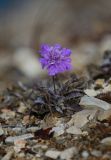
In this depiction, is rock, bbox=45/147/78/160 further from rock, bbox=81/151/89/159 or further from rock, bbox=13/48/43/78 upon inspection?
rock, bbox=13/48/43/78

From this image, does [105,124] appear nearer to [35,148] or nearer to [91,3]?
[35,148]

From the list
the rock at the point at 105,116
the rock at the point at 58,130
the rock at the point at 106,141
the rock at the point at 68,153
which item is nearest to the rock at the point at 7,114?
the rock at the point at 58,130

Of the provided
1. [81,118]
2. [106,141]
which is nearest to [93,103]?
[81,118]

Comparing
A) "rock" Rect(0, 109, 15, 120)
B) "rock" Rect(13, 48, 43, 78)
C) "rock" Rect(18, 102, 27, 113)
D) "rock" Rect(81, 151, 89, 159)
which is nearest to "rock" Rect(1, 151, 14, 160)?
"rock" Rect(81, 151, 89, 159)

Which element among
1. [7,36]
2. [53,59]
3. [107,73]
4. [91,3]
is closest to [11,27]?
[7,36]

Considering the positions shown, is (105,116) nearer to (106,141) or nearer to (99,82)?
(106,141)

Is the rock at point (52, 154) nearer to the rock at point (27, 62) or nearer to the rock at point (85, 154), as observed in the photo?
the rock at point (85, 154)

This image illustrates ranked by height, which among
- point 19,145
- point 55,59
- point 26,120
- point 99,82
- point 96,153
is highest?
point 99,82
